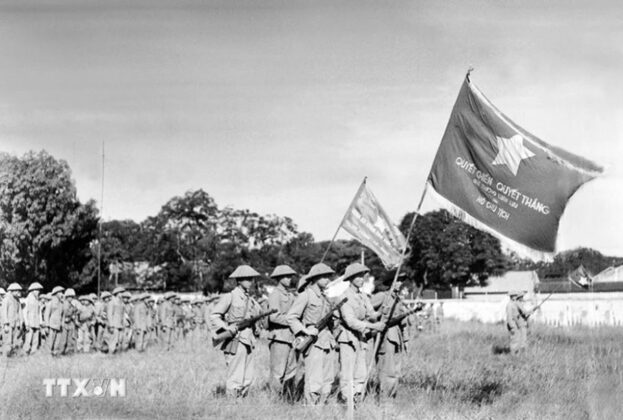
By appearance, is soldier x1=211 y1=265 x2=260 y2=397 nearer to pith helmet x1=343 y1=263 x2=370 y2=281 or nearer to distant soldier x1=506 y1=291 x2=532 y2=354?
pith helmet x1=343 y1=263 x2=370 y2=281

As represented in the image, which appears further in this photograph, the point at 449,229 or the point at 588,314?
the point at 449,229

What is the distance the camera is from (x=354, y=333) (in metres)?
10.8

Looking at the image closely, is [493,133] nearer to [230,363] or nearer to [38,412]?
[230,363]

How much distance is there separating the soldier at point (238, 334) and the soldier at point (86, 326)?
12.2m

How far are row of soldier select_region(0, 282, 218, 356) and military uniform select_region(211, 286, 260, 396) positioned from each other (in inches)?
414

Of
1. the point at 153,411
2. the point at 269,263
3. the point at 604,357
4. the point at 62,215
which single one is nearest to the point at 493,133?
the point at 153,411

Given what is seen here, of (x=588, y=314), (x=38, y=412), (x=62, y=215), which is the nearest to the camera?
(x=38, y=412)

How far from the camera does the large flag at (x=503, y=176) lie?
33.1 feet

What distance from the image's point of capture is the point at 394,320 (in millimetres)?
12281

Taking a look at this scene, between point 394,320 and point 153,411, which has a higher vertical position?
point 394,320

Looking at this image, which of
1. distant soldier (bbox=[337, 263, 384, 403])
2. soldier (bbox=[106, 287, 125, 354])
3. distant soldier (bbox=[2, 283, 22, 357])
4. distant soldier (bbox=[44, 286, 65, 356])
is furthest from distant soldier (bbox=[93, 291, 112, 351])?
distant soldier (bbox=[337, 263, 384, 403])

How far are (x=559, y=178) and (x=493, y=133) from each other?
3.32ft

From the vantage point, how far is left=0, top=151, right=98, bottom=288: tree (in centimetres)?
4528

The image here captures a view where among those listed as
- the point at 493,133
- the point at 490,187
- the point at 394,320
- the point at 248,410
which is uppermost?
the point at 493,133
